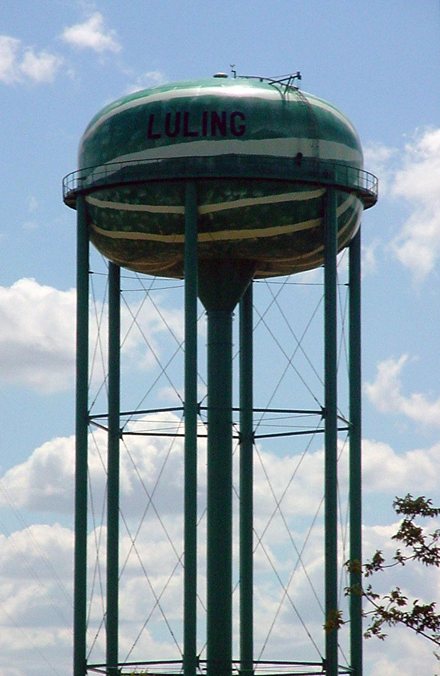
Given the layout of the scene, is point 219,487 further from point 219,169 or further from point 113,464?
point 219,169

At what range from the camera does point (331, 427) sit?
44.5 metres

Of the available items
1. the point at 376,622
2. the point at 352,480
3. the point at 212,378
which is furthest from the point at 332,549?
the point at 376,622

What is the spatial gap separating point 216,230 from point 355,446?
6451mm

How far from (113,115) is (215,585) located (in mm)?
11589

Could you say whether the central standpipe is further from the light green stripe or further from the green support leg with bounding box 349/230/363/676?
the light green stripe

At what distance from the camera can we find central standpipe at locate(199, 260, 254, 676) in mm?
47062

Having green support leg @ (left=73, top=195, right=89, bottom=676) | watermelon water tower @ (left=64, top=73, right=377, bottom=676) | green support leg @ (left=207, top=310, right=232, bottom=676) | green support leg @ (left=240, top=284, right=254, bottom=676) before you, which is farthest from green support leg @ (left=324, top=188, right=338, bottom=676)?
green support leg @ (left=73, top=195, right=89, bottom=676)

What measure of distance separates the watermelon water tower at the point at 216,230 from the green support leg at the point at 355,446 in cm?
4

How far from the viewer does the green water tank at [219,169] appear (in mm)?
44125

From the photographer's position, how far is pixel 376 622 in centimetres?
3180

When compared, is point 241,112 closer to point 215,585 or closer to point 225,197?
point 225,197

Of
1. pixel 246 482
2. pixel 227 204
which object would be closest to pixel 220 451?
pixel 246 482

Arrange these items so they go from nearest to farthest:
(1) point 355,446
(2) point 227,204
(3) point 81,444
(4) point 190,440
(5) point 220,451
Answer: (4) point 190,440, (2) point 227,204, (3) point 81,444, (1) point 355,446, (5) point 220,451

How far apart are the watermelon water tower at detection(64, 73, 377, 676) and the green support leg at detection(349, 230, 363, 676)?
0.04 meters
